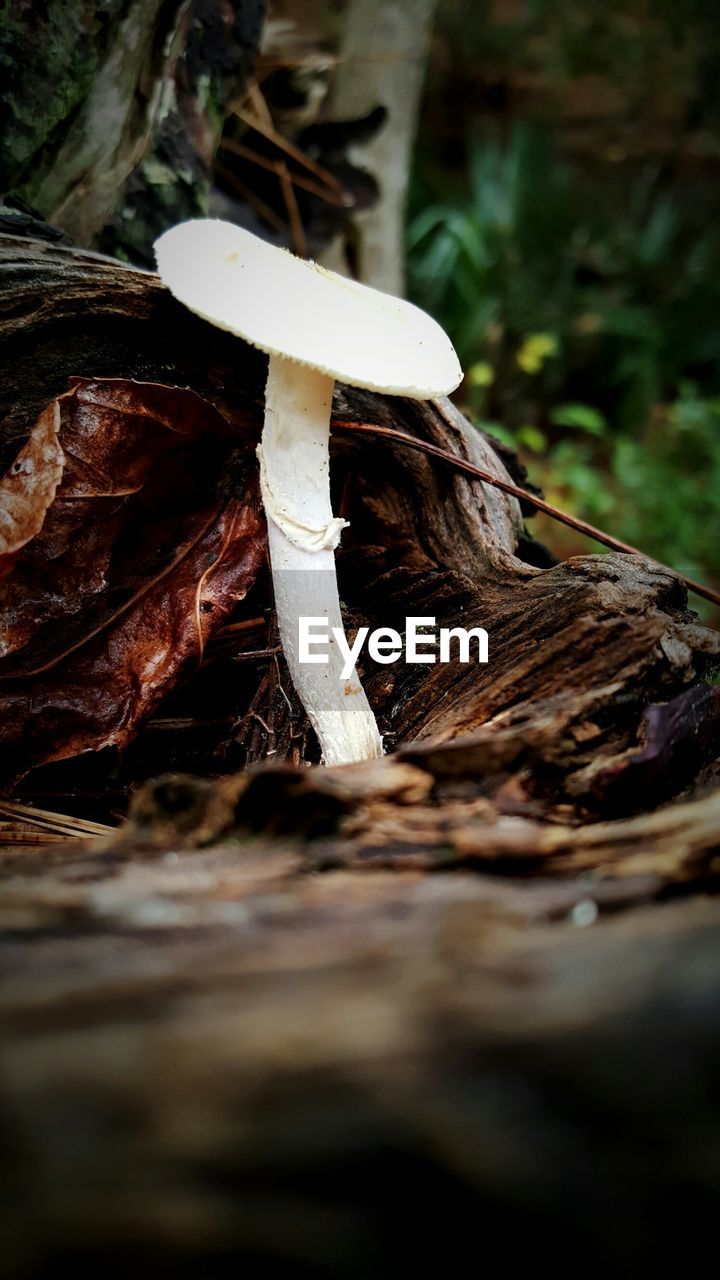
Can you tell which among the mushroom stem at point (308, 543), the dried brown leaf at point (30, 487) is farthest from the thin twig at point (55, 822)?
the mushroom stem at point (308, 543)

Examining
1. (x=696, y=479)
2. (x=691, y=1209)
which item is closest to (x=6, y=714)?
(x=691, y=1209)

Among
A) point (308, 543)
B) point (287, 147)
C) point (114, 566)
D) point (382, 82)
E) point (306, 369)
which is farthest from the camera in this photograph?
point (382, 82)

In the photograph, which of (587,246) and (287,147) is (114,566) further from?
(587,246)

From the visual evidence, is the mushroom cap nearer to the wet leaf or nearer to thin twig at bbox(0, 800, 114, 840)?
the wet leaf

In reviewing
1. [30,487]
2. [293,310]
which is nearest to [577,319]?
[293,310]

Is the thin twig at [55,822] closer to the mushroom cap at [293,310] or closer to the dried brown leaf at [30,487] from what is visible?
the dried brown leaf at [30,487]
